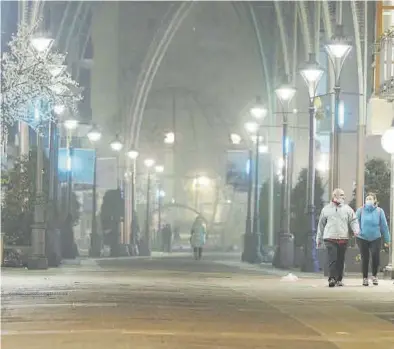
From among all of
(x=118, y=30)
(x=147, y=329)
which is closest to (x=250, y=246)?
(x=147, y=329)

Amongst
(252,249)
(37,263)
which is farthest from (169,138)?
(37,263)

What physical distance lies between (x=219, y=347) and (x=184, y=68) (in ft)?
299

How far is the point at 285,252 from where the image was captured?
123 feet

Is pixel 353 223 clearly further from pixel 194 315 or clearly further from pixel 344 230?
pixel 194 315

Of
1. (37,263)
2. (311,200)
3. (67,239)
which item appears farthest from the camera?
(67,239)

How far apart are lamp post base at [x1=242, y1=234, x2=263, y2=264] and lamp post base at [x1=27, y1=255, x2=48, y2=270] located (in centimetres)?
1615

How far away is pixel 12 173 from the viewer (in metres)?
37.1

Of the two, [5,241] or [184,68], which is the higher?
[184,68]

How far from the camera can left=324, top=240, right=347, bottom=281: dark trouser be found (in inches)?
850

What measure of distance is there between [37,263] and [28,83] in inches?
357

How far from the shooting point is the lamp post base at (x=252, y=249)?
46781 mm

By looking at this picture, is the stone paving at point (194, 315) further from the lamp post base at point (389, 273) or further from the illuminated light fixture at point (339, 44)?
the illuminated light fixture at point (339, 44)

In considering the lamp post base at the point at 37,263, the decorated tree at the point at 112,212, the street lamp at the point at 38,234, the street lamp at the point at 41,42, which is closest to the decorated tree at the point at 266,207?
the decorated tree at the point at 112,212

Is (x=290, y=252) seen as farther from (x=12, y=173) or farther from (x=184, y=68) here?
(x=184, y=68)
